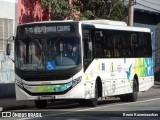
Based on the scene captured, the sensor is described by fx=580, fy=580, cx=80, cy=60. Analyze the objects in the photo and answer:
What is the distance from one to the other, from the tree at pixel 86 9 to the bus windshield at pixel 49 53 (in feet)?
28.7

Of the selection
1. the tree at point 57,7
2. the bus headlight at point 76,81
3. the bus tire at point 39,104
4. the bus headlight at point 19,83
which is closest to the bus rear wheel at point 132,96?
the bus tire at point 39,104

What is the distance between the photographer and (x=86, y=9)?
3197cm

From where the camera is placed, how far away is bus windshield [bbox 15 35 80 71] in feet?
67.9

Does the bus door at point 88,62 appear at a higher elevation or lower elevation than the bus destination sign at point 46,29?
lower

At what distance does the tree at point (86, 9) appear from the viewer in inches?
1172

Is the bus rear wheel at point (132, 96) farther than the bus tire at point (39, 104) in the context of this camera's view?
Yes

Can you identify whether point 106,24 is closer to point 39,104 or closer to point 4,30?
point 39,104

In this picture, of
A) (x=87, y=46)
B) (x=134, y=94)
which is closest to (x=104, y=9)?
(x=134, y=94)

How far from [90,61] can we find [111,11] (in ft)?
34.3

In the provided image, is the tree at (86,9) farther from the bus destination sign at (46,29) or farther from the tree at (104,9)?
the bus destination sign at (46,29)

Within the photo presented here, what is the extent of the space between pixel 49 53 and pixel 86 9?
11521mm

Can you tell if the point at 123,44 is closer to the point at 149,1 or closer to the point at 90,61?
the point at 90,61

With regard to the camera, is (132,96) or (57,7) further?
(57,7)

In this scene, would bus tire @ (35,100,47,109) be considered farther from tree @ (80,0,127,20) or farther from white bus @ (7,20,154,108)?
tree @ (80,0,127,20)
